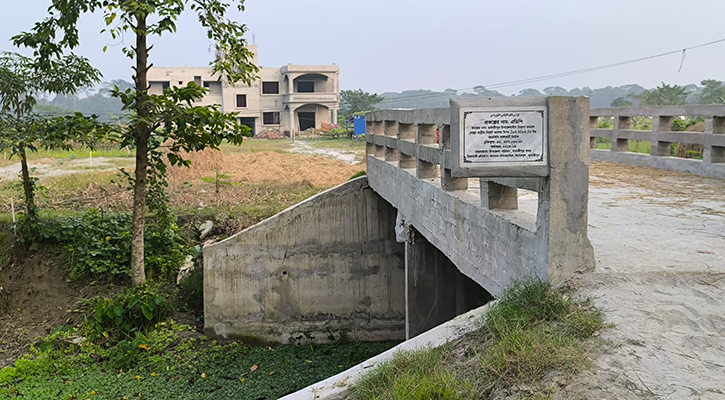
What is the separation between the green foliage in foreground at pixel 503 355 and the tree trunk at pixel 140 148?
7516 mm

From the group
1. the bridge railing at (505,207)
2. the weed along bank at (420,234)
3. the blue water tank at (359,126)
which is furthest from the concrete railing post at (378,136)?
the blue water tank at (359,126)

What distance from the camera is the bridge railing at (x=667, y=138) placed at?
9.66 m

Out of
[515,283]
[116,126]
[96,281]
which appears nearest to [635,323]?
[515,283]

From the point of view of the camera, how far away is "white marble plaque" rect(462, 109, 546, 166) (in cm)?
455

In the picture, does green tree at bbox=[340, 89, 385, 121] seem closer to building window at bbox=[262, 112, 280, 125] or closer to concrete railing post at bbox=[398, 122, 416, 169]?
building window at bbox=[262, 112, 280, 125]

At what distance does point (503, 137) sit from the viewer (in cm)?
459

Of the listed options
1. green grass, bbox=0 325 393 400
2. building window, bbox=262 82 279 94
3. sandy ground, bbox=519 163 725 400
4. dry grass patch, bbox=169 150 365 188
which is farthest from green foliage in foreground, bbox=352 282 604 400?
building window, bbox=262 82 279 94

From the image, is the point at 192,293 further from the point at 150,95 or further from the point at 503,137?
the point at 503,137

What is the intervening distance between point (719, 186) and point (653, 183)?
91 centimetres

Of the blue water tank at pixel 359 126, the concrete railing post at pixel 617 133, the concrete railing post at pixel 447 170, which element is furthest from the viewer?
the blue water tank at pixel 359 126

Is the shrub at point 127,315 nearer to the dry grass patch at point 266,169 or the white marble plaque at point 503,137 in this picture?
the white marble plaque at point 503,137

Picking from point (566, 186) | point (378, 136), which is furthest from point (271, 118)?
point (566, 186)

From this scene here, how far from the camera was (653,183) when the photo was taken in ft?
31.0

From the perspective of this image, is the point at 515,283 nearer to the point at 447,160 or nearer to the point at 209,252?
the point at 447,160
